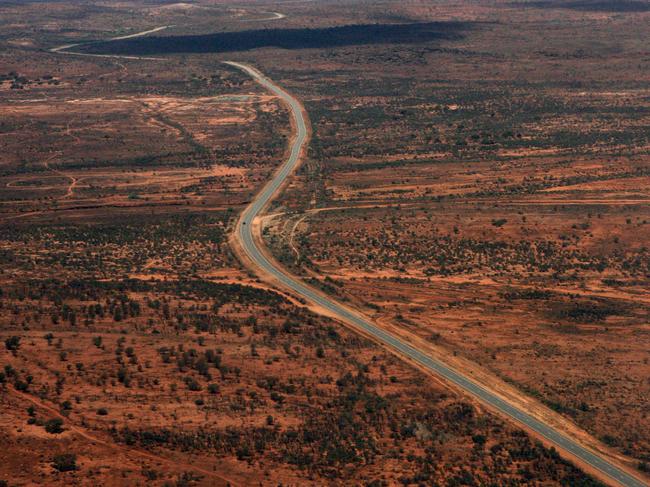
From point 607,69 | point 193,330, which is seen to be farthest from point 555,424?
point 607,69

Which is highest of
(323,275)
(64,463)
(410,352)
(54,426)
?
(54,426)

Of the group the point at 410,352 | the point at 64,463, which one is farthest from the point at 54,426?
the point at 410,352

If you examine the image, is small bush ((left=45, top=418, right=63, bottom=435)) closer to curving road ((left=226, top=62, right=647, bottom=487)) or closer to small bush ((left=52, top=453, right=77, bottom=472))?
small bush ((left=52, top=453, right=77, bottom=472))

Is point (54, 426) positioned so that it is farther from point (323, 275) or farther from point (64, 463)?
point (323, 275)

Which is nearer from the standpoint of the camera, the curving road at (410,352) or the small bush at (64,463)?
the small bush at (64,463)

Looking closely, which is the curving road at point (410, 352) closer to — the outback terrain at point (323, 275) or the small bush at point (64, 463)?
the outback terrain at point (323, 275)

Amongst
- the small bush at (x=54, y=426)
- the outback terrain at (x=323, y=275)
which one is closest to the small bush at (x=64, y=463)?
the outback terrain at (x=323, y=275)
